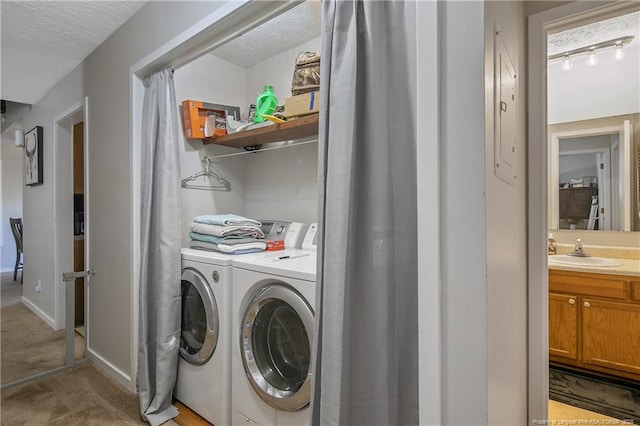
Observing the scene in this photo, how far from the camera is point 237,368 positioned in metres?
1.59

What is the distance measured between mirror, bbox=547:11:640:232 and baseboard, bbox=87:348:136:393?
3.55 m

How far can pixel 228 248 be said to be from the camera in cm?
180

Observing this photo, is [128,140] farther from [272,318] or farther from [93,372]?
[93,372]

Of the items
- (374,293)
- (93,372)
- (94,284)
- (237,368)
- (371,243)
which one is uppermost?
(371,243)

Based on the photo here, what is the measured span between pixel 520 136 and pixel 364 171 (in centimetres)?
69

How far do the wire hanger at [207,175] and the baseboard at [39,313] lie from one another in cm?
248

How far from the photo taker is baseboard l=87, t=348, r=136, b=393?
2182 mm

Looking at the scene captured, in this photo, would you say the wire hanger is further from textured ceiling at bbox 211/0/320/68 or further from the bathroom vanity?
the bathroom vanity

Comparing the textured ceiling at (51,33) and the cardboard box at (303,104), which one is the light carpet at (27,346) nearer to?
the textured ceiling at (51,33)

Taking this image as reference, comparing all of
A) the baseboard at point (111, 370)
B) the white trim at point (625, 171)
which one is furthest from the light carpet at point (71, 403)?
the white trim at point (625, 171)

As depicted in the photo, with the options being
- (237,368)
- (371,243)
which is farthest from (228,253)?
(371,243)

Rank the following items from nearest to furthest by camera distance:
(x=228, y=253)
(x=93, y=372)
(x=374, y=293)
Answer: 1. (x=374, y=293)
2. (x=228, y=253)
3. (x=93, y=372)

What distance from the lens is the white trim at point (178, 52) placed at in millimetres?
1466

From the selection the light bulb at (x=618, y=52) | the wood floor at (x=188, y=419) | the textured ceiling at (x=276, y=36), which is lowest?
the wood floor at (x=188, y=419)
